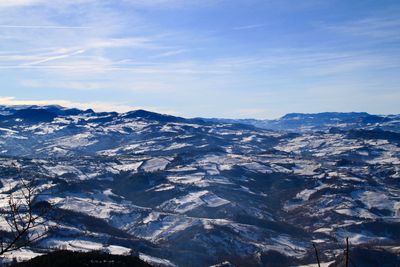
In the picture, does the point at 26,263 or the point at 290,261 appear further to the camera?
the point at 290,261

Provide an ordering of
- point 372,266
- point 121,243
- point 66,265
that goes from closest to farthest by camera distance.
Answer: point 66,265 → point 372,266 → point 121,243

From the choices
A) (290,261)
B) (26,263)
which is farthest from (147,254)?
(26,263)

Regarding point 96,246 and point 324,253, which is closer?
point 96,246

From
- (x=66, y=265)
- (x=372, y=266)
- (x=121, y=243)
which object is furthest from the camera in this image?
(x=121, y=243)

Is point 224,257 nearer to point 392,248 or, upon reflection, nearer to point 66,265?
point 392,248

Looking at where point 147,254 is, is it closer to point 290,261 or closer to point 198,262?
point 198,262

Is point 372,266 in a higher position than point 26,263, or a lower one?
lower

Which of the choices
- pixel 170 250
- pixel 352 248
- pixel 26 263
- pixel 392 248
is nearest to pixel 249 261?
pixel 170 250

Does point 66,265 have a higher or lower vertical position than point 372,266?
higher
